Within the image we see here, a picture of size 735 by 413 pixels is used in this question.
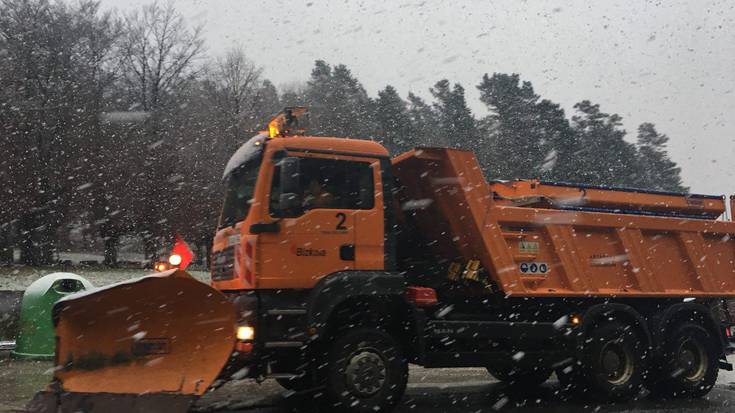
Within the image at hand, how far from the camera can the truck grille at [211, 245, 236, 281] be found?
717cm

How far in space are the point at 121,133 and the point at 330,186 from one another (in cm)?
2642

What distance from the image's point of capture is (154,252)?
31.5 meters

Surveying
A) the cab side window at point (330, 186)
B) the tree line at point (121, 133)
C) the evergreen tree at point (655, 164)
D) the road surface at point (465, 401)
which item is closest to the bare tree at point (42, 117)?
the tree line at point (121, 133)

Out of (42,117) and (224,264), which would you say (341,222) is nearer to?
A: (224,264)

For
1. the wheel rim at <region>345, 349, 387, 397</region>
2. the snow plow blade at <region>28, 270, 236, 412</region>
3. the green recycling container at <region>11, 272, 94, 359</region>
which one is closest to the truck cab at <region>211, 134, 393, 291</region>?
the snow plow blade at <region>28, 270, 236, 412</region>

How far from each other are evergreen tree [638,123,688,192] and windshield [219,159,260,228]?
4512cm

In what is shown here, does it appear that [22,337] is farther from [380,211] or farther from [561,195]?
[561,195]

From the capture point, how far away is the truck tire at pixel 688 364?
30.4 feet

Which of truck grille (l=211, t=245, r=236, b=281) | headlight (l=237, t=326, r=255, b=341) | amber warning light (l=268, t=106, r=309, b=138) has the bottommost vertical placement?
headlight (l=237, t=326, r=255, b=341)

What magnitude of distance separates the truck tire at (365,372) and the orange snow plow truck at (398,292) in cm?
2

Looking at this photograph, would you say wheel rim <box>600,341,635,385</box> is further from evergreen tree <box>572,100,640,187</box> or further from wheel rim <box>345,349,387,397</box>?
evergreen tree <box>572,100,640,187</box>

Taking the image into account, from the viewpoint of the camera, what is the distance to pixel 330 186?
721 cm

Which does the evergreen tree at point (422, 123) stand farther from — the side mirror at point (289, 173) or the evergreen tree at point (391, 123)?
the side mirror at point (289, 173)

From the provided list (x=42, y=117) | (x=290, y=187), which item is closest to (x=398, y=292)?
(x=290, y=187)
